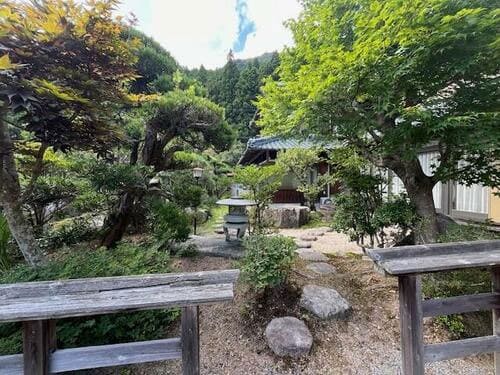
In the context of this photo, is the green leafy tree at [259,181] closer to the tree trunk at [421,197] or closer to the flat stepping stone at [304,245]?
the flat stepping stone at [304,245]

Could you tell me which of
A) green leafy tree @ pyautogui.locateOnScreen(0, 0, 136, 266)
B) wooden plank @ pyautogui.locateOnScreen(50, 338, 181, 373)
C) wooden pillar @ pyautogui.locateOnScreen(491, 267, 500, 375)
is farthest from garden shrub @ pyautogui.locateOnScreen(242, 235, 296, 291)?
green leafy tree @ pyautogui.locateOnScreen(0, 0, 136, 266)

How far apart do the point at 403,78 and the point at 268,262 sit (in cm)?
242

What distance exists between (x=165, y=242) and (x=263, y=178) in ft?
6.73

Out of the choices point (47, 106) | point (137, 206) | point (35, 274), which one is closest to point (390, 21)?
point (47, 106)

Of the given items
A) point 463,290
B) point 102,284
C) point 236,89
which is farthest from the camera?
point 236,89

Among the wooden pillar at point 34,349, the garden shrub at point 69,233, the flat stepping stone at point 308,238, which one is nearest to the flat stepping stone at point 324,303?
the wooden pillar at point 34,349

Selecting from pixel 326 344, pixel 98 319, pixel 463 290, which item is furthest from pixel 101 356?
pixel 463 290

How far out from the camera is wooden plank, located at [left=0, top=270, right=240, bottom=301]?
1498 millimetres

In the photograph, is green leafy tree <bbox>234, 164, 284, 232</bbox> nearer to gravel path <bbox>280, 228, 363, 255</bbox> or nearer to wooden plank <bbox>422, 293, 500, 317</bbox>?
gravel path <bbox>280, 228, 363, 255</bbox>

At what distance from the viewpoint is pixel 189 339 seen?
1601 millimetres

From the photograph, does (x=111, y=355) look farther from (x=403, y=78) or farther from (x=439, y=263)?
(x=403, y=78)

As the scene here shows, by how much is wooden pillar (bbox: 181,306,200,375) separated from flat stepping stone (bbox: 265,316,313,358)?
1126mm

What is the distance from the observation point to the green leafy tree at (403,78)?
89.4 inches

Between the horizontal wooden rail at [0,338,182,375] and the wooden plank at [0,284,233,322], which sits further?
the horizontal wooden rail at [0,338,182,375]
